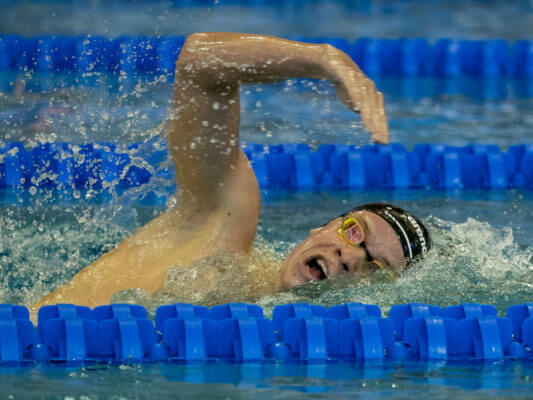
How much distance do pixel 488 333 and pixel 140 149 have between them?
4.33 feet

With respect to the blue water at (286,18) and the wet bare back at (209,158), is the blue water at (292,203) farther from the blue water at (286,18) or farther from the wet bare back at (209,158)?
the wet bare back at (209,158)

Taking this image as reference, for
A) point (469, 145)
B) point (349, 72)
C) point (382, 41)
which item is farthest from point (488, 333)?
point (382, 41)

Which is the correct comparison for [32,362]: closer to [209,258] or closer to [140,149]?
[209,258]

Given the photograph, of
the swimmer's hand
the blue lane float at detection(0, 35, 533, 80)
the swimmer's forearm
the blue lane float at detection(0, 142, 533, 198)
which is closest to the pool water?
the swimmer's hand

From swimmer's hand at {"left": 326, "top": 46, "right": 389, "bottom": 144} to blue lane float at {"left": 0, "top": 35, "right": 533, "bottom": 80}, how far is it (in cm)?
346

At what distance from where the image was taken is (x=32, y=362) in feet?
6.29

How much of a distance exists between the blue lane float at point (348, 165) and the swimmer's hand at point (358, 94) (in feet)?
6.60

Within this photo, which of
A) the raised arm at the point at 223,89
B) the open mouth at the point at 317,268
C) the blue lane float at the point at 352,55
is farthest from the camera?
the blue lane float at the point at 352,55

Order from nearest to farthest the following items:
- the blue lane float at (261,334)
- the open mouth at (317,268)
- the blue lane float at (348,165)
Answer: the blue lane float at (261,334) → the open mouth at (317,268) → the blue lane float at (348,165)

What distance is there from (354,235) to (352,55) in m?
3.53

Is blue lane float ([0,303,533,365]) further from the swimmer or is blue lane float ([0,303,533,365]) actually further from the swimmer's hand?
the swimmer's hand

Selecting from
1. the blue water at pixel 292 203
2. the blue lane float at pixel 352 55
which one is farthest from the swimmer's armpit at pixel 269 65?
the blue lane float at pixel 352 55

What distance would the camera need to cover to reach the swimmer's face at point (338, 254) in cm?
232

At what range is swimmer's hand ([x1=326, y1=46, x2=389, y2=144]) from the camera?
1746mm
